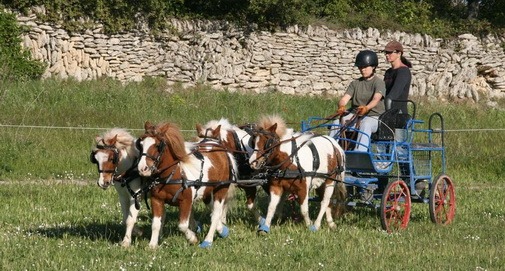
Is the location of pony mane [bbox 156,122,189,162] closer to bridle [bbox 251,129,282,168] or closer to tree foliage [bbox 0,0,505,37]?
bridle [bbox 251,129,282,168]

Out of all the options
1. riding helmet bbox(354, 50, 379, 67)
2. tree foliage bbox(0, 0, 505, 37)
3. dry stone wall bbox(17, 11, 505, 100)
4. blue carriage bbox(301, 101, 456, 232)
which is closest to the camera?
blue carriage bbox(301, 101, 456, 232)

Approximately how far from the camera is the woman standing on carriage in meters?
14.2

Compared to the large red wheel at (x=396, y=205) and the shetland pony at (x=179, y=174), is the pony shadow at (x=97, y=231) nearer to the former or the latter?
the shetland pony at (x=179, y=174)

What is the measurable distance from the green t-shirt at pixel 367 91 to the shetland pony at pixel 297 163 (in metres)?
0.88

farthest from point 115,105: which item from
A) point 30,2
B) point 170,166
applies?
point 170,166

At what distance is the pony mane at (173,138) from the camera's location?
11109mm

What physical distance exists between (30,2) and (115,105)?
18.0ft

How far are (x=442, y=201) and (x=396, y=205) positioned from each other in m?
1.09

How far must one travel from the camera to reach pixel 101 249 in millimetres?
10914

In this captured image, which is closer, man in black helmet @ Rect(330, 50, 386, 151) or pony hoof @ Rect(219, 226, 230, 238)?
pony hoof @ Rect(219, 226, 230, 238)

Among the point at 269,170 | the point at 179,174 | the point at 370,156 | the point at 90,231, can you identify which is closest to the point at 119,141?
the point at 179,174

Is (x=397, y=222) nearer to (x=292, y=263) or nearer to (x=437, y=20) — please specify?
(x=292, y=263)

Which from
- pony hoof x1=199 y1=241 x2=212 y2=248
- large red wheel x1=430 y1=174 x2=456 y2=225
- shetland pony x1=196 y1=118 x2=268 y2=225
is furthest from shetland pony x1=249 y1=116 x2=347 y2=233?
large red wheel x1=430 y1=174 x2=456 y2=225

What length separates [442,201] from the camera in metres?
14.2
